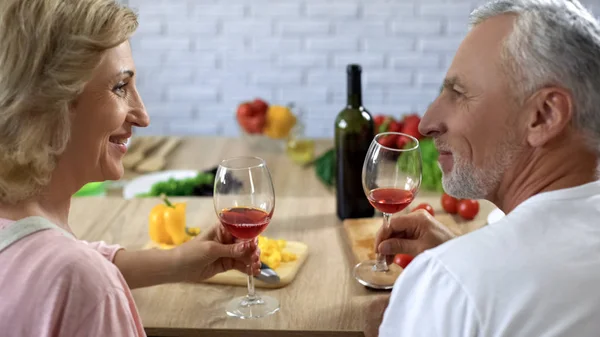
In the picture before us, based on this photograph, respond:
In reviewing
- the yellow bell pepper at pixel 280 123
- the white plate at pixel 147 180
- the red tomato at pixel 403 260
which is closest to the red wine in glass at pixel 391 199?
the red tomato at pixel 403 260

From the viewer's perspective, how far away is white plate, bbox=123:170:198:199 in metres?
2.52

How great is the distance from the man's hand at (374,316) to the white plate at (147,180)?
1.21 m

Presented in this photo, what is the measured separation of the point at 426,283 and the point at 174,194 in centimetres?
141

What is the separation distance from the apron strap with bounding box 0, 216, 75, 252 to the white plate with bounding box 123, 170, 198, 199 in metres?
1.25

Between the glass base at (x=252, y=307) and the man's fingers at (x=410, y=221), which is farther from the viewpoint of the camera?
the man's fingers at (x=410, y=221)

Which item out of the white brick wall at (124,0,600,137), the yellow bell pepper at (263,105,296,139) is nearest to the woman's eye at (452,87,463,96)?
the yellow bell pepper at (263,105,296,139)

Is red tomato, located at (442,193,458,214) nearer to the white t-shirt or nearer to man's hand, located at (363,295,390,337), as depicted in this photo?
man's hand, located at (363,295,390,337)

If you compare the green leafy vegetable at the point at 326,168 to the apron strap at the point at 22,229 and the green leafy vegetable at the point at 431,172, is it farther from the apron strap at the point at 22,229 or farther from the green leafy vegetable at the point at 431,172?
the apron strap at the point at 22,229

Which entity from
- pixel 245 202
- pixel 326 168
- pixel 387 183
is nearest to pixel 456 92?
→ pixel 387 183

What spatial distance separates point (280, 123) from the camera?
9.41ft

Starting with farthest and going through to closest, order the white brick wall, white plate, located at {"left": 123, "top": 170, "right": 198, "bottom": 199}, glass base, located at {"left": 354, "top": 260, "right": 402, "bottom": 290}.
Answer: the white brick wall → white plate, located at {"left": 123, "top": 170, "right": 198, "bottom": 199} → glass base, located at {"left": 354, "top": 260, "right": 402, "bottom": 290}

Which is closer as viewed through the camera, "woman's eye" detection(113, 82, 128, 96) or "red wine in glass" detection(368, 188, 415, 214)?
"woman's eye" detection(113, 82, 128, 96)

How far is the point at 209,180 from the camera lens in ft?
8.24

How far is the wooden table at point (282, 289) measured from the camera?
5.06 feet
